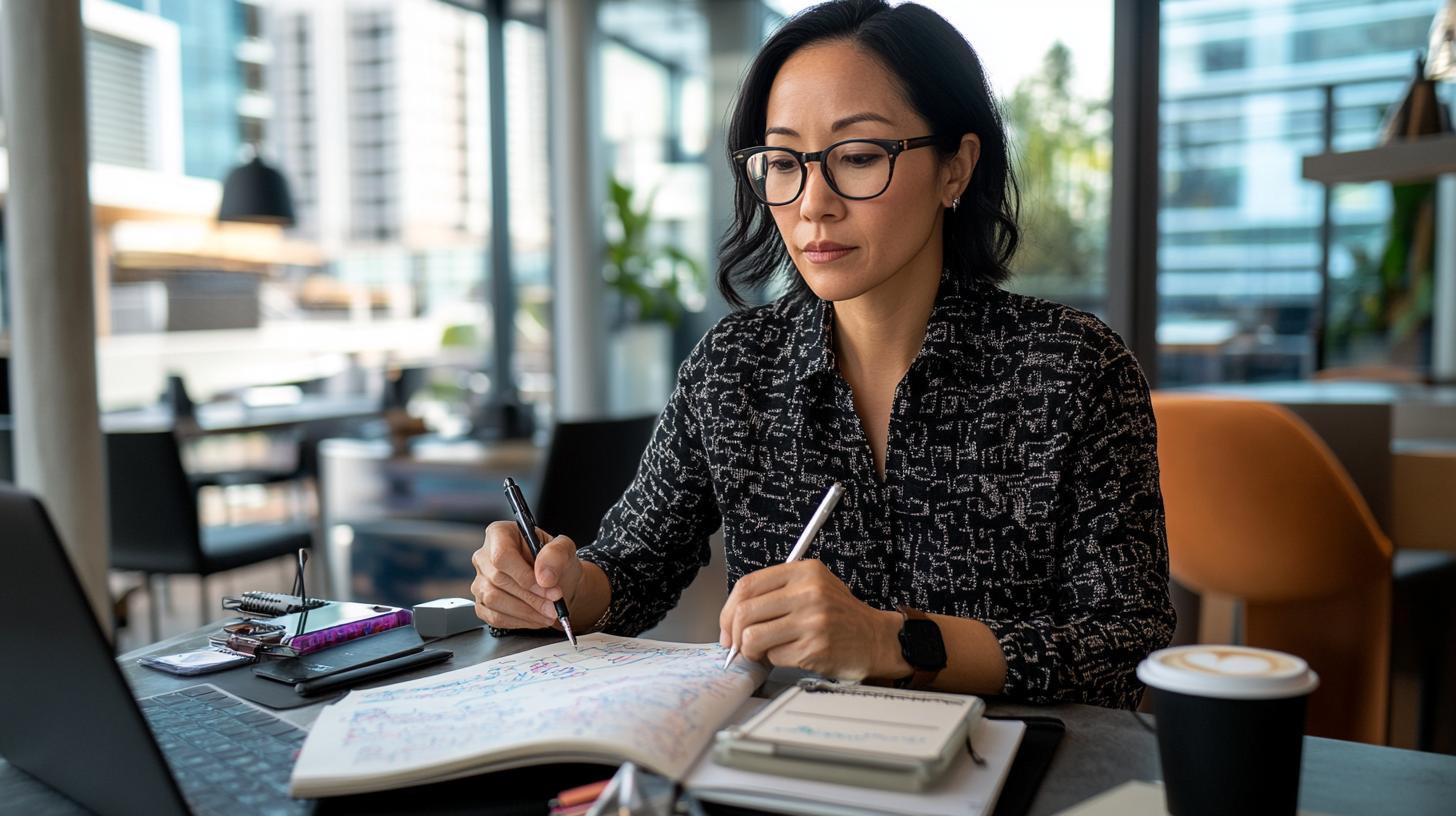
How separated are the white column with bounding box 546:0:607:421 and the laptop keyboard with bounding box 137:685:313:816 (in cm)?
465

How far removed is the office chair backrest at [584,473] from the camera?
2.54 metres

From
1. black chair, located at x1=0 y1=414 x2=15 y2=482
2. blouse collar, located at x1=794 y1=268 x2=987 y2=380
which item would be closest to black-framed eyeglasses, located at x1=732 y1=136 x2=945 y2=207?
blouse collar, located at x1=794 y1=268 x2=987 y2=380

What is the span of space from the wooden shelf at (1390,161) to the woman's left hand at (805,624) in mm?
2293

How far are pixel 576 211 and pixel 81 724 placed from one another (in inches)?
196

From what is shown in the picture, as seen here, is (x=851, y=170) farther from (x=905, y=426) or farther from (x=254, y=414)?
(x=254, y=414)

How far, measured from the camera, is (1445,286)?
4.83 m

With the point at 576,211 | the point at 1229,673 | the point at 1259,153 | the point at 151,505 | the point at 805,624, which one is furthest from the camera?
the point at 576,211

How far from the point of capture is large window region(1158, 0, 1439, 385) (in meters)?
4.12

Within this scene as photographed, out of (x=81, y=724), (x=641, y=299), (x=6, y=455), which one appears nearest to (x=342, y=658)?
(x=81, y=724)

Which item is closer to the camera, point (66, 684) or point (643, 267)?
A: point (66, 684)

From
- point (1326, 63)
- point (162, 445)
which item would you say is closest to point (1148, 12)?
point (1326, 63)

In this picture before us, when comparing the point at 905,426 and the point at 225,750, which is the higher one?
the point at 905,426

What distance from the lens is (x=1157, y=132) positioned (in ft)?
11.7

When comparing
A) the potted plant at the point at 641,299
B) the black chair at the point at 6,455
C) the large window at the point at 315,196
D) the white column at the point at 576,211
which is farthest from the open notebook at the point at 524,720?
the potted plant at the point at 641,299
